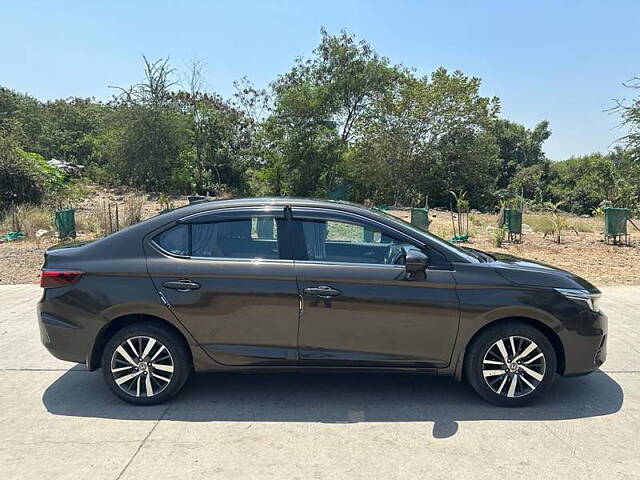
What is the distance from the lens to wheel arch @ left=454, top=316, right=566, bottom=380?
4.06 meters

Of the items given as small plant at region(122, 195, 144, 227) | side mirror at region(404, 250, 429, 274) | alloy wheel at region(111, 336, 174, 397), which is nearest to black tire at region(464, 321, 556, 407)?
side mirror at region(404, 250, 429, 274)

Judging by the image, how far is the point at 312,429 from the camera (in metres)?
3.74

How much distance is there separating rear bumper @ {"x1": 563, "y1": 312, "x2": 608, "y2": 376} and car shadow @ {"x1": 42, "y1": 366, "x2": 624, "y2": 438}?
1.10ft

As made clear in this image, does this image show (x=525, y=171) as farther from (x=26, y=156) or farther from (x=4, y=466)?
(x=4, y=466)

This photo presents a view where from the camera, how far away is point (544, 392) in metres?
4.11

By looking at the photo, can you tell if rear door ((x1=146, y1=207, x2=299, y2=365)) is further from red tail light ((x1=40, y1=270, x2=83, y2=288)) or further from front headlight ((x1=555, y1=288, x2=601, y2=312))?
front headlight ((x1=555, y1=288, x2=601, y2=312))

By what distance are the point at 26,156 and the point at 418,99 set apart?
60.7 feet

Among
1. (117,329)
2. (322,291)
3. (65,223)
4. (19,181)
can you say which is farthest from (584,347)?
(19,181)

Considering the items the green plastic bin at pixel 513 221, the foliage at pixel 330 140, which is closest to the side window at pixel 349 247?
the green plastic bin at pixel 513 221

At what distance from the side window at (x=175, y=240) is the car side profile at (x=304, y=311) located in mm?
12

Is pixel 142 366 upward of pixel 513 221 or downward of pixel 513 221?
downward

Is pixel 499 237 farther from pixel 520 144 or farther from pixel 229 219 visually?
pixel 520 144

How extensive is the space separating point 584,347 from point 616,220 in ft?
37.1

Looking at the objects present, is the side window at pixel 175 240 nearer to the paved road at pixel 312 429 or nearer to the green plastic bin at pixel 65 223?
the paved road at pixel 312 429
